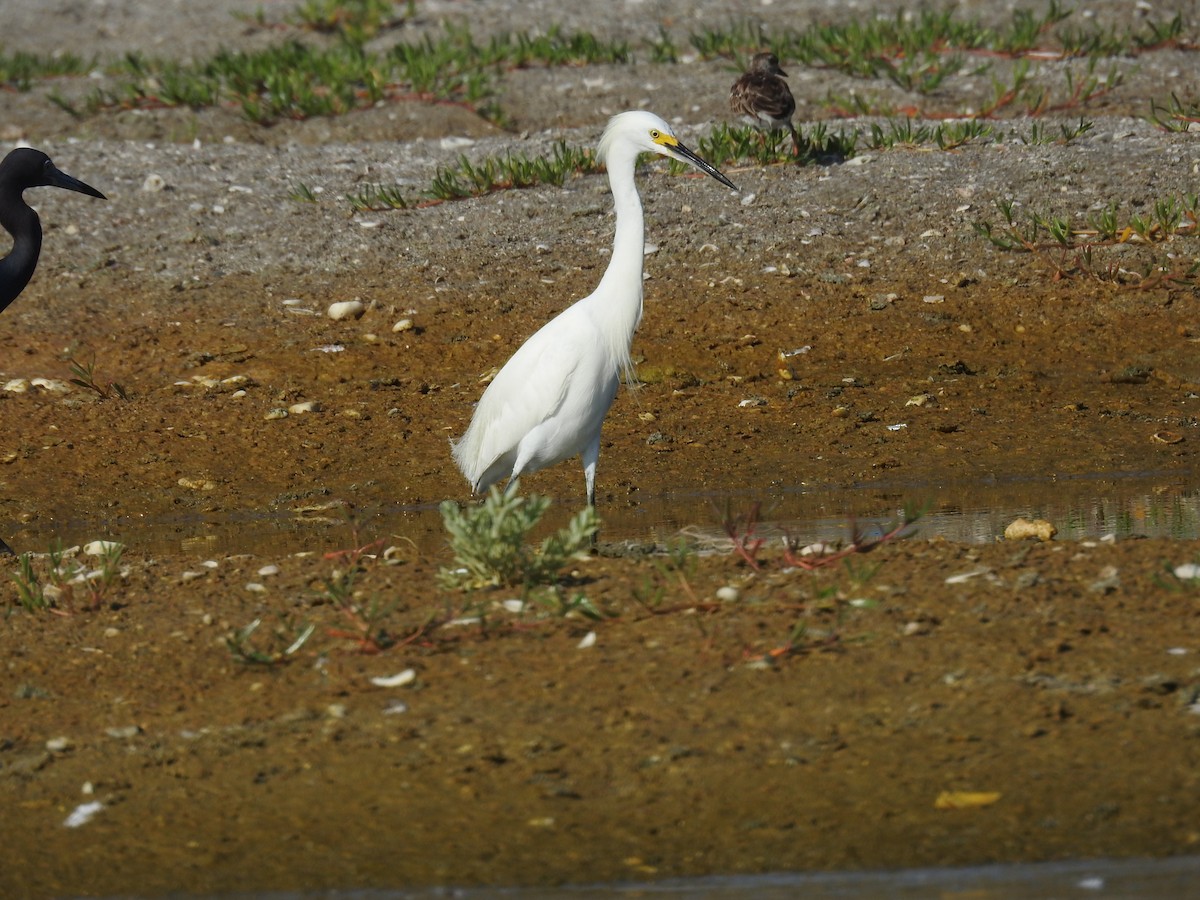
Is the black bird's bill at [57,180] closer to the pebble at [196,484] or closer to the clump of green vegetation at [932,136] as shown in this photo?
the pebble at [196,484]

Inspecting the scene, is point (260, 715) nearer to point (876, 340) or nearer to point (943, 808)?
point (943, 808)

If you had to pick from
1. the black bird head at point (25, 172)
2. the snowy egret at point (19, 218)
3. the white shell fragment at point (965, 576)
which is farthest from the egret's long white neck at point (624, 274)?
the snowy egret at point (19, 218)

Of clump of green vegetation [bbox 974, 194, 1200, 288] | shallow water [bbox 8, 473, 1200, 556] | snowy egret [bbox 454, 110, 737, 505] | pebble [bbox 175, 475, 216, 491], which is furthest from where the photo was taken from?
clump of green vegetation [bbox 974, 194, 1200, 288]

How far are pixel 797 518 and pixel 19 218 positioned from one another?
438 centimetres

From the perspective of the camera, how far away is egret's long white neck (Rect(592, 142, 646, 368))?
275 inches

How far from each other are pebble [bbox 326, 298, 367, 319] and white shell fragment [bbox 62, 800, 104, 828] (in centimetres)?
593

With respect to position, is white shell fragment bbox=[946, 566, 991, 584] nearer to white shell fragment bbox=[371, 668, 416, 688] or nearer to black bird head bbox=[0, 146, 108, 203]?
white shell fragment bbox=[371, 668, 416, 688]

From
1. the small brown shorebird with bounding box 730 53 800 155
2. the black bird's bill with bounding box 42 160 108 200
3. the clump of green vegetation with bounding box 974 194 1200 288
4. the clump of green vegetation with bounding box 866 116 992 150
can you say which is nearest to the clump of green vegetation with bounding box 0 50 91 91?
the black bird's bill with bounding box 42 160 108 200

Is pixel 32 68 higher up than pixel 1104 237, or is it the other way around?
pixel 32 68

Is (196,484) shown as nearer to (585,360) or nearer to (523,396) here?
(523,396)

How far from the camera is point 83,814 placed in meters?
4.22

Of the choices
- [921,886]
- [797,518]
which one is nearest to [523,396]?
[797,518]

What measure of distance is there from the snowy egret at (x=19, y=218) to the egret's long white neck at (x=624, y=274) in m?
3.33

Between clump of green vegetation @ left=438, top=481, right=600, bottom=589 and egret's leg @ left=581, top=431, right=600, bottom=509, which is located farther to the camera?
egret's leg @ left=581, top=431, right=600, bottom=509
